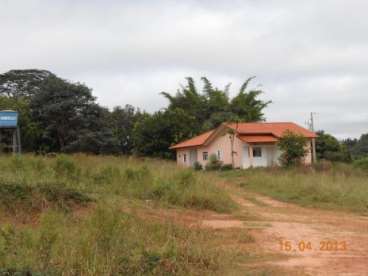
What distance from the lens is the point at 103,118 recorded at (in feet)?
127

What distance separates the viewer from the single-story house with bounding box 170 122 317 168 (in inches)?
1255

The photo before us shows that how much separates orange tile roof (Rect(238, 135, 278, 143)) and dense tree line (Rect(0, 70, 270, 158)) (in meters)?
7.63

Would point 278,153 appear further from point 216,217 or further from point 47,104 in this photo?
point 216,217

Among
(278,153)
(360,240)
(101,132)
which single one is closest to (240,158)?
(278,153)

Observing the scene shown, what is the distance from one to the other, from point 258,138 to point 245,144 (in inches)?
40.4

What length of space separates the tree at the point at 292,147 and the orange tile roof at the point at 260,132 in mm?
1647

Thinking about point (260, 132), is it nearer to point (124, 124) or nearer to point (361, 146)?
point (124, 124)

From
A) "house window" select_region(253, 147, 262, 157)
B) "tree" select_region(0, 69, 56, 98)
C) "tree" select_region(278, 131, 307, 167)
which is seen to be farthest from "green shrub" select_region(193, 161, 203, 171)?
"tree" select_region(0, 69, 56, 98)

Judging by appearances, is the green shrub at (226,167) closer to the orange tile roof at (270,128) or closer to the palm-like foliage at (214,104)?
the orange tile roof at (270,128)

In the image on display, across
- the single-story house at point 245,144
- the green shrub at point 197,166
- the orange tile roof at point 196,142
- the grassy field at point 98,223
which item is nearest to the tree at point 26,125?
the orange tile roof at point 196,142

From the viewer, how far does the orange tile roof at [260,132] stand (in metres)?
32.1

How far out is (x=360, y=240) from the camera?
28.5 ft

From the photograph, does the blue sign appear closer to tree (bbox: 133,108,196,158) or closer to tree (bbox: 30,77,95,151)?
tree (bbox: 30,77,95,151)

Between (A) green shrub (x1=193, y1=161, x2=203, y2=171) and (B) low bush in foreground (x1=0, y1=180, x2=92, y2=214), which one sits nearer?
(B) low bush in foreground (x1=0, y1=180, x2=92, y2=214)
